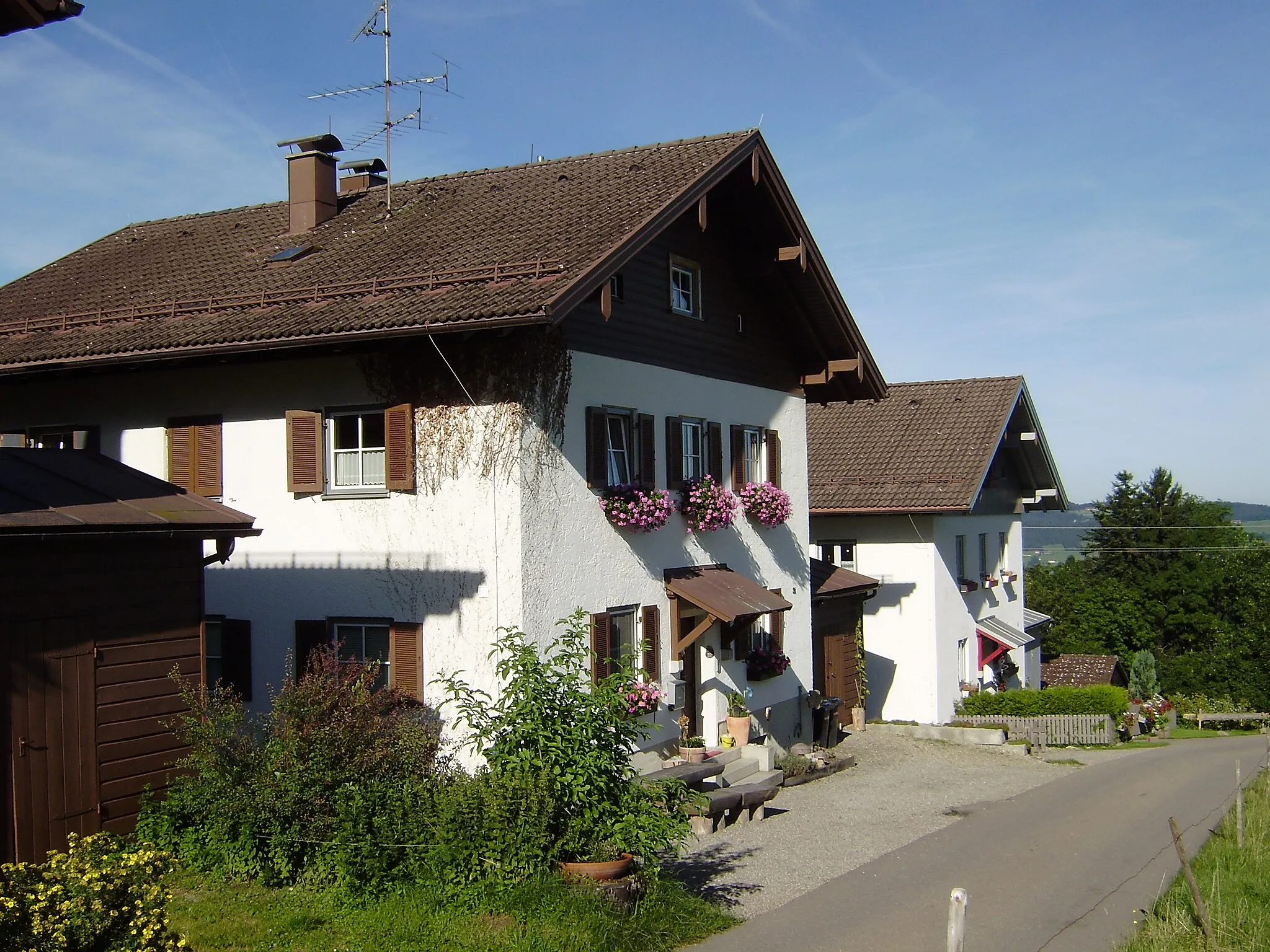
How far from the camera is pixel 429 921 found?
29.6ft

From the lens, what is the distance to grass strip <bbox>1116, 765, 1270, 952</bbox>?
9.69 metres

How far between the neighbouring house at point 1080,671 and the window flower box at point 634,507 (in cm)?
2771

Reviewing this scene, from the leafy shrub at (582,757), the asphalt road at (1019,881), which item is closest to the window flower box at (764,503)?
the asphalt road at (1019,881)

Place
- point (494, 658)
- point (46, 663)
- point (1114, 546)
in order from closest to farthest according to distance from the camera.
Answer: point (46, 663) < point (494, 658) < point (1114, 546)

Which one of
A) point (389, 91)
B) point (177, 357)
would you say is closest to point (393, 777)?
point (177, 357)

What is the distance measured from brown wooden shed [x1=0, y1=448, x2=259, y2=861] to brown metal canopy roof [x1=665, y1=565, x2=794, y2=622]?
6401 mm

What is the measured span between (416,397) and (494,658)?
2975mm

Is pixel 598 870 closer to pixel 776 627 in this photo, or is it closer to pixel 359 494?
pixel 359 494

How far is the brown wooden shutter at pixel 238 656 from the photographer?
1480 centimetres

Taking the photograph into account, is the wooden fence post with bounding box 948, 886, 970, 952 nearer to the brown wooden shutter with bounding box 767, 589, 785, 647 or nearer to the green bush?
the brown wooden shutter with bounding box 767, 589, 785, 647

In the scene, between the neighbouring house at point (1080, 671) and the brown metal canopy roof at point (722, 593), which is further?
the neighbouring house at point (1080, 671)

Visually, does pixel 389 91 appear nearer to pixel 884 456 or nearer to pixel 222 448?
pixel 222 448

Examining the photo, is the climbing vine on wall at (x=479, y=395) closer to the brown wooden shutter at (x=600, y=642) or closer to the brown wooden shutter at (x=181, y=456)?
the brown wooden shutter at (x=600, y=642)

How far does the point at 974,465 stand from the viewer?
25.5m
